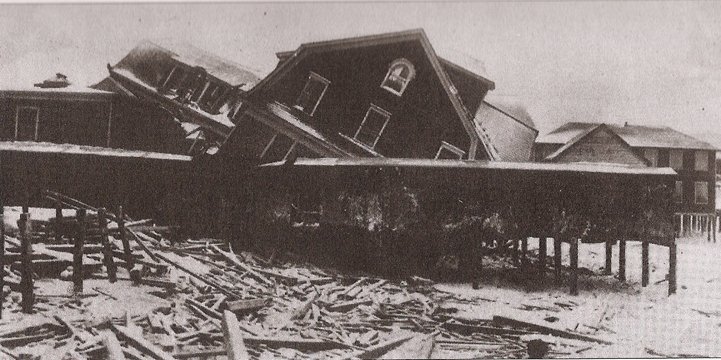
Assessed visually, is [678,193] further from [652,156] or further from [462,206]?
[462,206]

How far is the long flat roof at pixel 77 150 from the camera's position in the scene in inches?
363

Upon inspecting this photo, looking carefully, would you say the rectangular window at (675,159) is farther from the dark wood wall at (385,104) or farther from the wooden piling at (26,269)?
the wooden piling at (26,269)

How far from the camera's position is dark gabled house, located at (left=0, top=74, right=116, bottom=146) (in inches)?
336

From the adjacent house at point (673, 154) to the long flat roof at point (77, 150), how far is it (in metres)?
7.13

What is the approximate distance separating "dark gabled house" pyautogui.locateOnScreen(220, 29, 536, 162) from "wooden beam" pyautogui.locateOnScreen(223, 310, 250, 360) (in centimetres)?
396

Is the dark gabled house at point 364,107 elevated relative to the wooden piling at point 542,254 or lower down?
elevated

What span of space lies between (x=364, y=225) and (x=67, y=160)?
5.57 metres

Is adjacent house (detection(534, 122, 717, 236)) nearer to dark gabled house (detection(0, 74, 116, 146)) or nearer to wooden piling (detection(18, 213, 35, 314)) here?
wooden piling (detection(18, 213, 35, 314))

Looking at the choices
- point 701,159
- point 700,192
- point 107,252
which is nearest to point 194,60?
point 107,252

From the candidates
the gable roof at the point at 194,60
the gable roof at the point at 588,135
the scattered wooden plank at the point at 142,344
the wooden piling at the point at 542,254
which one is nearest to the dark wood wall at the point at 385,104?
the gable roof at the point at 194,60

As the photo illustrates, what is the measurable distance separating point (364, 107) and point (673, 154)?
15.9 ft

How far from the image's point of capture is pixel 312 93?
32.1ft

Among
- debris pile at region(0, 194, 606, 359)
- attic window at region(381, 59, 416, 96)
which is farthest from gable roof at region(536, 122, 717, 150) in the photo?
debris pile at region(0, 194, 606, 359)

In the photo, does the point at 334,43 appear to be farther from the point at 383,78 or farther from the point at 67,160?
the point at 67,160
